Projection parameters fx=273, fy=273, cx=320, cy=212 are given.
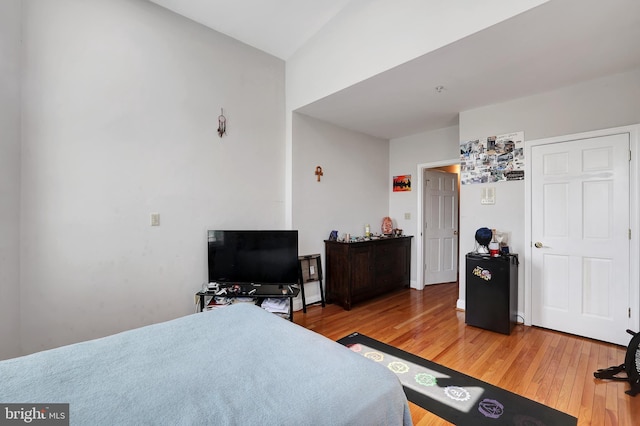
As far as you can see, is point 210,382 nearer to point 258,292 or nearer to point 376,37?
point 258,292

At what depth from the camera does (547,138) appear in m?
2.96

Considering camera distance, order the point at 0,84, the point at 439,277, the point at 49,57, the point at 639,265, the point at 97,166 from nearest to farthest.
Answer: the point at 0,84
the point at 49,57
the point at 97,166
the point at 639,265
the point at 439,277

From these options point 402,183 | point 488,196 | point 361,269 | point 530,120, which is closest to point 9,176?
point 361,269

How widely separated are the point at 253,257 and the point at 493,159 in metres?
3.06

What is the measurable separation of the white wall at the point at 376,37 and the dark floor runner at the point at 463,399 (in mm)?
2578

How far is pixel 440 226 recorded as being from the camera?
480 centimetres

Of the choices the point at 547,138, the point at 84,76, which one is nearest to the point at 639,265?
the point at 547,138

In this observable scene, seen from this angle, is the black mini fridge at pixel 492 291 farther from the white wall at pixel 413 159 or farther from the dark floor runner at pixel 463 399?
the white wall at pixel 413 159

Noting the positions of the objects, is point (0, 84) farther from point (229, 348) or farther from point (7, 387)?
point (229, 348)

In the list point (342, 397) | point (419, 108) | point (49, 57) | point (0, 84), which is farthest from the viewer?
point (419, 108)

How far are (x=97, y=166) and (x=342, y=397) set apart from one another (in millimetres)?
2572

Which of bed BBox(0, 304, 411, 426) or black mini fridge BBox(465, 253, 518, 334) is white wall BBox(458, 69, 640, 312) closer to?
black mini fridge BBox(465, 253, 518, 334)

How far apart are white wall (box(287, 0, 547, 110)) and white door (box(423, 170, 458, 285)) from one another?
8.01 ft

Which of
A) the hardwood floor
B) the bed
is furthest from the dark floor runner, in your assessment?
the bed
